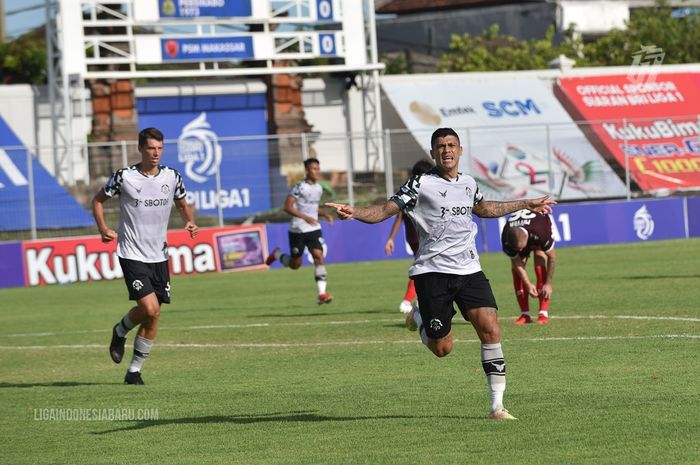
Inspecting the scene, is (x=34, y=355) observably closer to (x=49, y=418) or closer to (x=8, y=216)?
(x=49, y=418)

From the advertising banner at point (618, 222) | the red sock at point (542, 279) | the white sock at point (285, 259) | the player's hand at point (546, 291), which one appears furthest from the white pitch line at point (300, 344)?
the advertising banner at point (618, 222)

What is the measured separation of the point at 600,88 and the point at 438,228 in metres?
39.6

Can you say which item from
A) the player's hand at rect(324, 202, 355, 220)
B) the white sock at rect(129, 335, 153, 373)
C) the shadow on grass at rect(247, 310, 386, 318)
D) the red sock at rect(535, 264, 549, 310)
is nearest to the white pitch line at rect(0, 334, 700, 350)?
the red sock at rect(535, 264, 549, 310)

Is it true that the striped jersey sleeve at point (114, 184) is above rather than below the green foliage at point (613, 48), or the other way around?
below

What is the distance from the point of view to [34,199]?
32469mm

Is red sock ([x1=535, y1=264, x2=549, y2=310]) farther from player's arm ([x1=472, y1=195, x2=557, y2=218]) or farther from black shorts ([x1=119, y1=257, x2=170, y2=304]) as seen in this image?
player's arm ([x1=472, y1=195, x2=557, y2=218])

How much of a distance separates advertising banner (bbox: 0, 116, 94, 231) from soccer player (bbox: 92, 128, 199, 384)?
19630 mm

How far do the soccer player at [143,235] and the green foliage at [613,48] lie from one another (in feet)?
150

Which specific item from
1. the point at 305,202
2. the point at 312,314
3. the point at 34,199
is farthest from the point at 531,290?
the point at 34,199

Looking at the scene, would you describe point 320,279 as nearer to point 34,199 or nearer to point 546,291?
point 546,291

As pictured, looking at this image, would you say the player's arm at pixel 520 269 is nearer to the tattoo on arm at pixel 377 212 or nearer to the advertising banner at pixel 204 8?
the tattoo on arm at pixel 377 212

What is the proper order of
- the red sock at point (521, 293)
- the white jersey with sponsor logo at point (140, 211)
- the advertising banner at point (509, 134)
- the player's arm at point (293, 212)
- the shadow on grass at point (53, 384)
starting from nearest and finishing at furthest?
the white jersey with sponsor logo at point (140, 211) < the shadow on grass at point (53, 384) < the red sock at point (521, 293) < the player's arm at point (293, 212) < the advertising banner at point (509, 134)

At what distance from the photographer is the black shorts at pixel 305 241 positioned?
22.4 meters

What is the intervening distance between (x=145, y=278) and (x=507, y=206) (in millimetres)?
4237
